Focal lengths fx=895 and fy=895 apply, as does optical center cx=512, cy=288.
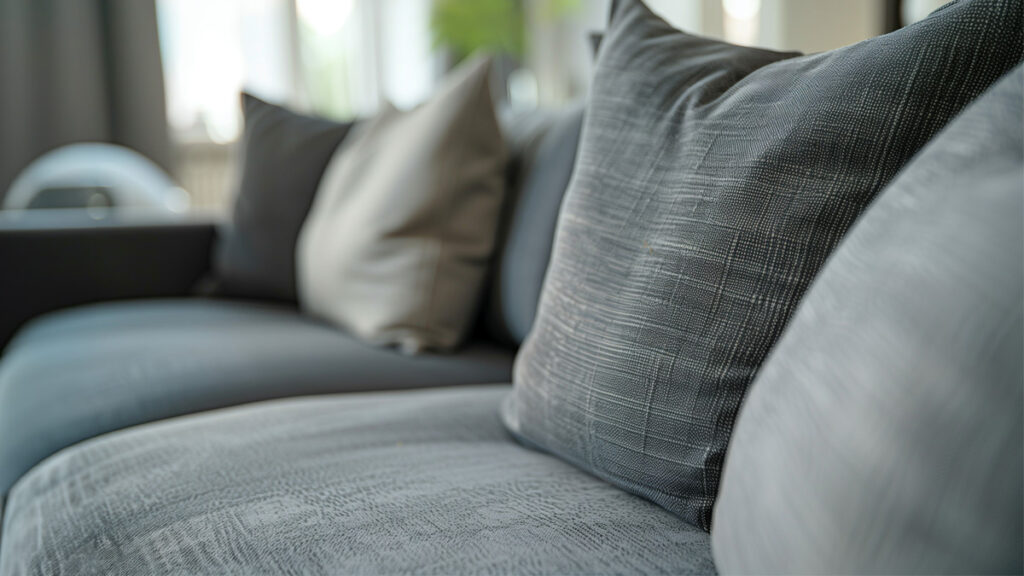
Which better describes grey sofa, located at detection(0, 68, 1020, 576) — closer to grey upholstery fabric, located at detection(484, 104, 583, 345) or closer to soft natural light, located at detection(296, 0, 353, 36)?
grey upholstery fabric, located at detection(484, 104, 583, 345)

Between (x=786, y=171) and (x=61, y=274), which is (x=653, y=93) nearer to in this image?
(x=786, y=171)

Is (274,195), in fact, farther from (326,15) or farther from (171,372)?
(326,15)

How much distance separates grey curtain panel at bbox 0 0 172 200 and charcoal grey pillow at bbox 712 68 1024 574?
412 cm

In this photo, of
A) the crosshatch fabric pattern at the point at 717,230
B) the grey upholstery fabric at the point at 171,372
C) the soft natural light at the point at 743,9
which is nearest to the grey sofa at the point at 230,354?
the grey upholstery fabric at the point at 171,372

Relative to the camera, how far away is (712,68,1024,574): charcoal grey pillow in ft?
1.04

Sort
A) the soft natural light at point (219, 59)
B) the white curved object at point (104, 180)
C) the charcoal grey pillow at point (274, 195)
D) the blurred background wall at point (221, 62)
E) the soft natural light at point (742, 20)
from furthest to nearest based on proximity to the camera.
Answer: the soft natural light at point (219, 59) → the blurred background wall at point (221, 62) → the white curved object at point (104, 180) → the soft natural light at point (742, 20) → the charcoal grey pillow at point (274, 195)

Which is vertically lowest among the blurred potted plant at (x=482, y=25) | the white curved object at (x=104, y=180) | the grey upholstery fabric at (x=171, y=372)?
the white curved object at (x=104, y=180)

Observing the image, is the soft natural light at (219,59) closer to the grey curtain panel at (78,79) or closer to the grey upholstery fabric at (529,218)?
the grey curtain panel at (78,79)

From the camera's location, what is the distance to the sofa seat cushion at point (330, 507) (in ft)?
1.85

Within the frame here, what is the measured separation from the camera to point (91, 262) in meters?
1.97

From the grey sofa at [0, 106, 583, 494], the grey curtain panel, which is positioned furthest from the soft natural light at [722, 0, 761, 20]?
the grey curtain panel

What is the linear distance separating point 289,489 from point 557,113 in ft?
2.80

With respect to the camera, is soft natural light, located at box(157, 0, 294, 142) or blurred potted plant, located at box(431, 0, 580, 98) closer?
blurred potted plant, located at box(431, 0, 580, 98)

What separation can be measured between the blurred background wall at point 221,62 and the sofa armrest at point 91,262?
1.69 m
